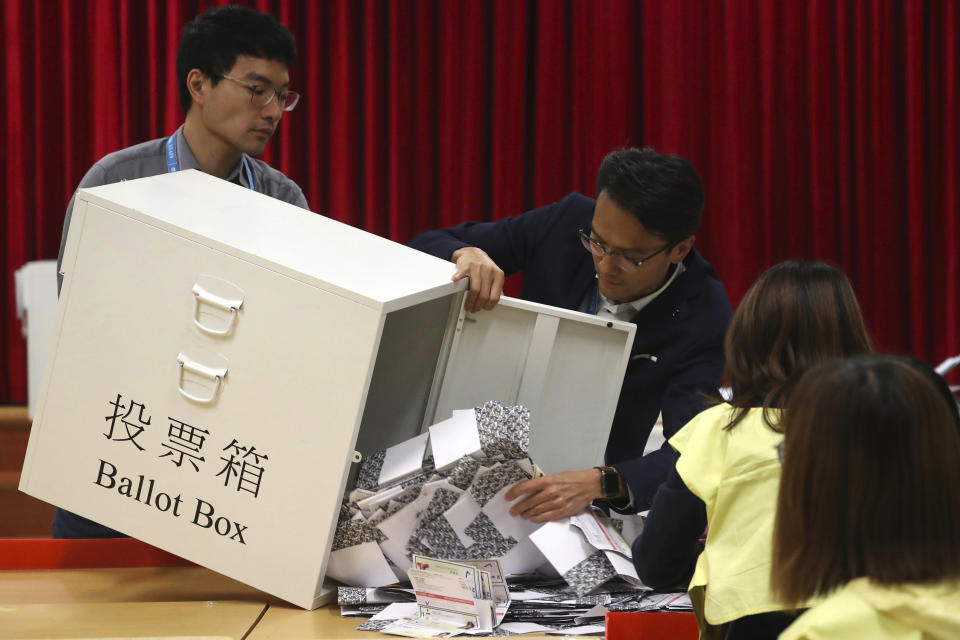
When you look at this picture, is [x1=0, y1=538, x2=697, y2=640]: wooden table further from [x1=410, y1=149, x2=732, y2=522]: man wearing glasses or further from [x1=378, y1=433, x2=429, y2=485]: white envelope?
[x1=410, y1=149, x2=732, y2=522]: man wearing glasses

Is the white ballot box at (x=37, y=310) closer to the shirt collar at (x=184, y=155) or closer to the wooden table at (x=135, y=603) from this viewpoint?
the shirt collar at (x=184, y=155)

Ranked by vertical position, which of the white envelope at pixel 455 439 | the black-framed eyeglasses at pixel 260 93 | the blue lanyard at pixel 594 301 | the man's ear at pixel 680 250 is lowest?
the white envelope at pixel 455 439

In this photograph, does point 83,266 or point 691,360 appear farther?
point 691,360

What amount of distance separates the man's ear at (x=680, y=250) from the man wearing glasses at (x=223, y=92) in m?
0.74

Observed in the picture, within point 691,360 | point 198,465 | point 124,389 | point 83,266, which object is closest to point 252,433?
point 198,465

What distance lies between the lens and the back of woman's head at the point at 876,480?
77cm

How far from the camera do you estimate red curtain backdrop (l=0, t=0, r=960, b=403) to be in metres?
3.03

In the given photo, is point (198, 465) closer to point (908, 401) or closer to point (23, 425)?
point (908, 401)

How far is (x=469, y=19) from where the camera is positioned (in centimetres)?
305

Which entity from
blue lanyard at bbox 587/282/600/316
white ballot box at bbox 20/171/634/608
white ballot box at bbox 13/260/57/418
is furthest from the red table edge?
white ballot box at bbox 13/260/57/418

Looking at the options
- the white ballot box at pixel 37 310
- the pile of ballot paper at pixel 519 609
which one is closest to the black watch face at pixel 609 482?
the pile of ballot paper at pixel 519 609

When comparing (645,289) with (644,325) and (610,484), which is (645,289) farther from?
(610,484)

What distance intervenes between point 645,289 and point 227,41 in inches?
33.4

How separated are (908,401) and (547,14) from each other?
2466mm
